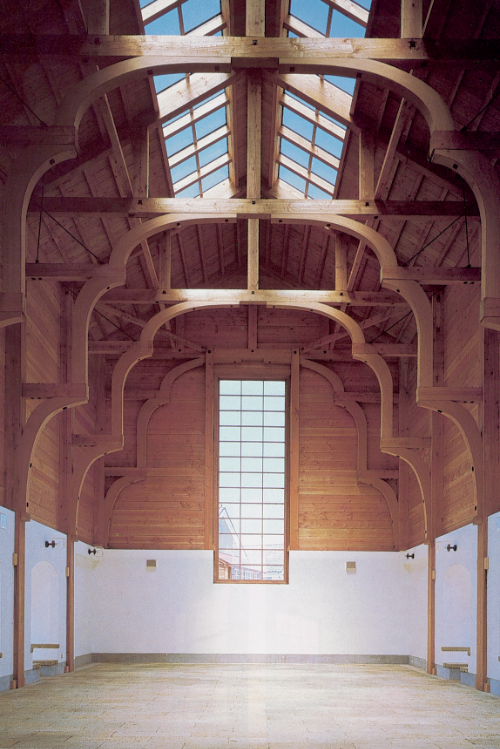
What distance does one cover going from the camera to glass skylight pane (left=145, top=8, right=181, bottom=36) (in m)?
11.5

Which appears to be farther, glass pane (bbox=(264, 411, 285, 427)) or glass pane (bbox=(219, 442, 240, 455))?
glass pane (bbox=(264, 411, 285, 427))

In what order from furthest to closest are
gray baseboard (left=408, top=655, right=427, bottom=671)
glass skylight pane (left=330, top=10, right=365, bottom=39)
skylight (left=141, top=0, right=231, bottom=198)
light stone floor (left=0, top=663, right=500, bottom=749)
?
gray baseboard (left=408, top=655, right=427, bottom=671), skylight (left=141, top=0, right=231, bottom=198), glass skylight pane (left=330, top=10, right=365, bottom=39), light stone floor (left=0, top=663, right=500, bottom=749)

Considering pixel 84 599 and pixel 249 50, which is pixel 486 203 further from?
pixel 84 599

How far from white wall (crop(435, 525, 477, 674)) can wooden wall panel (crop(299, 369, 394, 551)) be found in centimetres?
393

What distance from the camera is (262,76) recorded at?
1338 cm

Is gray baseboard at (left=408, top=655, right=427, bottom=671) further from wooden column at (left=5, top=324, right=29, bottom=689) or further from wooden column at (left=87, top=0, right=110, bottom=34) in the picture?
wooden column at (left=87, top=0, right=110, bottom=34)

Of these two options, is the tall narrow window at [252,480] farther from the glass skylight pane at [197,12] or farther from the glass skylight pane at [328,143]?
the glass skylight pane at [197,12]

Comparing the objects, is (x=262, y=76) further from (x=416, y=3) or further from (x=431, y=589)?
A: (x=431, y=589)

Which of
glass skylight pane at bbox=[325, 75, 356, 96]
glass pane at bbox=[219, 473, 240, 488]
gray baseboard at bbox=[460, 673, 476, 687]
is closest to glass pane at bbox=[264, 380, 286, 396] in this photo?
glass pane at bbox=[219, 473, 240, 488]

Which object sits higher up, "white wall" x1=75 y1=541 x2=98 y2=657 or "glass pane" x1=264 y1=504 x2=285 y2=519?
"glass pane" x1=264 y1=504 x2=285 y2=519

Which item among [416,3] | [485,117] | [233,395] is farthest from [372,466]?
[416,3]

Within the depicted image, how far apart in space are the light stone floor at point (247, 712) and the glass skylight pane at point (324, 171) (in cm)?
848

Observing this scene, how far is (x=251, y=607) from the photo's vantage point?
19.5 meters

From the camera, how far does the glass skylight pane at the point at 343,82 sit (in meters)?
12.3
